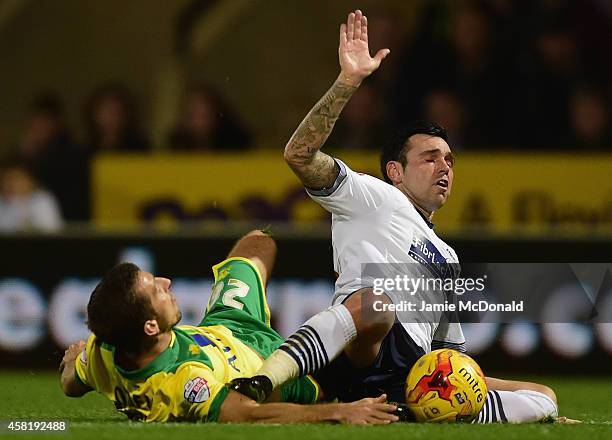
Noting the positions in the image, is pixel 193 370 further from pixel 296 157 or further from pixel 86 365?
pixel 296 157

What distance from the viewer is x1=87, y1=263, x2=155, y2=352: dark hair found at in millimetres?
6062

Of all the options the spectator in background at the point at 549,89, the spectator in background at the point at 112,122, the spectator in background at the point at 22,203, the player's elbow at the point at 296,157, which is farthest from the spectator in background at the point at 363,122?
the player's elbow at the point at 296,157

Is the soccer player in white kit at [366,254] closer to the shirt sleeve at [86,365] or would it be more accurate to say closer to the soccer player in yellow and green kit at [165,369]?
the soccer player in yellow and green kit at [165,369]

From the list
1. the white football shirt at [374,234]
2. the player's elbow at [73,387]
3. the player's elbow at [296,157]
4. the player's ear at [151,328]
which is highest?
the player's elbow at [296,157]

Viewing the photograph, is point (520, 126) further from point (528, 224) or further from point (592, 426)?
point (592, 426)

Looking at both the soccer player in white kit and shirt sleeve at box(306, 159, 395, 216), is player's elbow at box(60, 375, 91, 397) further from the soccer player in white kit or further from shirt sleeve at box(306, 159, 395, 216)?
shirt sleeve at box(306, 159, 395, 216)

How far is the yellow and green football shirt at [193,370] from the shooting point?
605 centimetres

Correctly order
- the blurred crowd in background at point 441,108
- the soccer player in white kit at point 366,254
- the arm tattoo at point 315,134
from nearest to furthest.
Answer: the soccer player in white kit at point 366,254
the arm tattoo at point 315,134
the blurred crowd in background at point 441,108

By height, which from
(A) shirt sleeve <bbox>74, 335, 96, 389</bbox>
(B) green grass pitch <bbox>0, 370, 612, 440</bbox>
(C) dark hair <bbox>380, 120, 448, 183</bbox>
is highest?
(C) dark hair <bbox>380, 120, 448, 183</bbox>

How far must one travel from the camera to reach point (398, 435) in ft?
18.6

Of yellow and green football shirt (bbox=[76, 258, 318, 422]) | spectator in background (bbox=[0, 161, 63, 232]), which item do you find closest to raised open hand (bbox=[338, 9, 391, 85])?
yellow and green football shirt (bbox=[76, 258, 318, 422])

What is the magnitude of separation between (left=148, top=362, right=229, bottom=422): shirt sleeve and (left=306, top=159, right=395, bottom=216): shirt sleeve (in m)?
1.04

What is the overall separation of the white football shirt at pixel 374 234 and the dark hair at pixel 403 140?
0.34 metres

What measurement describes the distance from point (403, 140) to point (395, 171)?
17cm
